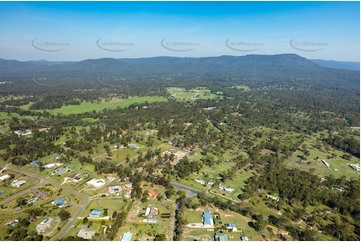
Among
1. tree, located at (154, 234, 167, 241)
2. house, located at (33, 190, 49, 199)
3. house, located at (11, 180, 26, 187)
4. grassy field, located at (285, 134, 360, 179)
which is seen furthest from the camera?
grassy field, located at (285, 134, 360, 179)

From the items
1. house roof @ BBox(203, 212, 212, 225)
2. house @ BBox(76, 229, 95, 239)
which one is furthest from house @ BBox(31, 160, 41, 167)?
house roof @ BBox(203, 212, 212, 225)

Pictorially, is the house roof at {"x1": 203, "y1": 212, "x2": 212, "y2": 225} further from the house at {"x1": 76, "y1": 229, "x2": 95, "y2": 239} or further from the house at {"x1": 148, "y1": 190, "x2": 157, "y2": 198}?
the house at {"x1": 76, "y1": 229, "x2": 95, "y2": 239}

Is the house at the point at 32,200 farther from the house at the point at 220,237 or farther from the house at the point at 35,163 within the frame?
the house at the point at 220,237

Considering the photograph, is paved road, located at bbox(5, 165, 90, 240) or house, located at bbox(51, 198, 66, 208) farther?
house, located at bbox(51, 198, 66, 208)

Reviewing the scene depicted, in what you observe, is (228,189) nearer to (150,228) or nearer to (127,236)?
(150,228)

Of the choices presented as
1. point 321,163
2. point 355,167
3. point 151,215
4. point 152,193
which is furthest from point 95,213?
point 355,167

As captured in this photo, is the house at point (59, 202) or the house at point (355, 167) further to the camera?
the house at point (355, 167)

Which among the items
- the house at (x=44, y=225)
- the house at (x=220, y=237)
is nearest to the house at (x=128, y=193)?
the house at (x=44, y=225)
